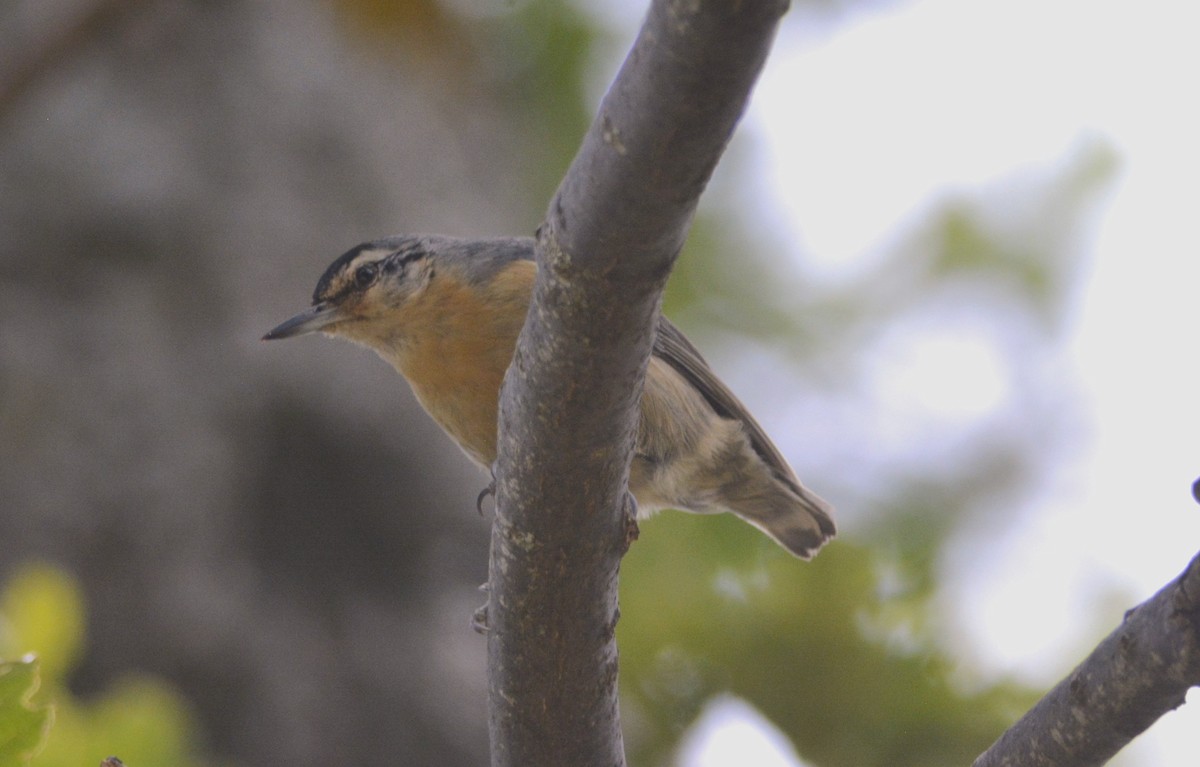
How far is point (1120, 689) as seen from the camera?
85.1 inches

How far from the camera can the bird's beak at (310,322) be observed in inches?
193

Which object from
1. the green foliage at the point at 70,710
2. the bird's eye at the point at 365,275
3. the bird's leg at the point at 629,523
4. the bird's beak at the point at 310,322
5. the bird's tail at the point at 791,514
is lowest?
the green foliage at the point at 70,710

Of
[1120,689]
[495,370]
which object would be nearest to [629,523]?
[1120,689]

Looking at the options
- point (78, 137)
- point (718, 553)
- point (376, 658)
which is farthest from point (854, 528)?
point (78, 137)

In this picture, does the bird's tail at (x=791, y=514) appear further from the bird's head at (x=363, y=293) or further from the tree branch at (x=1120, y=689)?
the tree branch at (x=1120, y=689)

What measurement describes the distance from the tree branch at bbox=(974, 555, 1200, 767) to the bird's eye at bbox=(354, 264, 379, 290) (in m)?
3.15

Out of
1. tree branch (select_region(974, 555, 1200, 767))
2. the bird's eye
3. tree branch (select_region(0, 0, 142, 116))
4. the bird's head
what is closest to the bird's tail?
the bird's head

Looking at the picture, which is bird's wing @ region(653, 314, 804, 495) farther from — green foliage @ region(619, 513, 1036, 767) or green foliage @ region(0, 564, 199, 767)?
green foliage @ region(0, 564, 199, 767)

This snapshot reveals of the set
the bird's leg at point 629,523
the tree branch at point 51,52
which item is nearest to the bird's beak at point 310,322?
the tree branch at point 51,52

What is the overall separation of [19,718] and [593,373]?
1100 mm

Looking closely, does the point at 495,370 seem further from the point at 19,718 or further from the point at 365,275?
the point at 19,718

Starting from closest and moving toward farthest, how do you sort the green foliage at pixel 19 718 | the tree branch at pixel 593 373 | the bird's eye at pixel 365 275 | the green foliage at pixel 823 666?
the tree branch at pixel 593 373, the green foliage at pixel 19 718, the green foliage at pixel 823 666, the bird's eye at pixel 365 275

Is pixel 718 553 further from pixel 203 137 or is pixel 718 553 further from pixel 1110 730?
pixel 1110 730

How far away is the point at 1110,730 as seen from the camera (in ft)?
7.33
